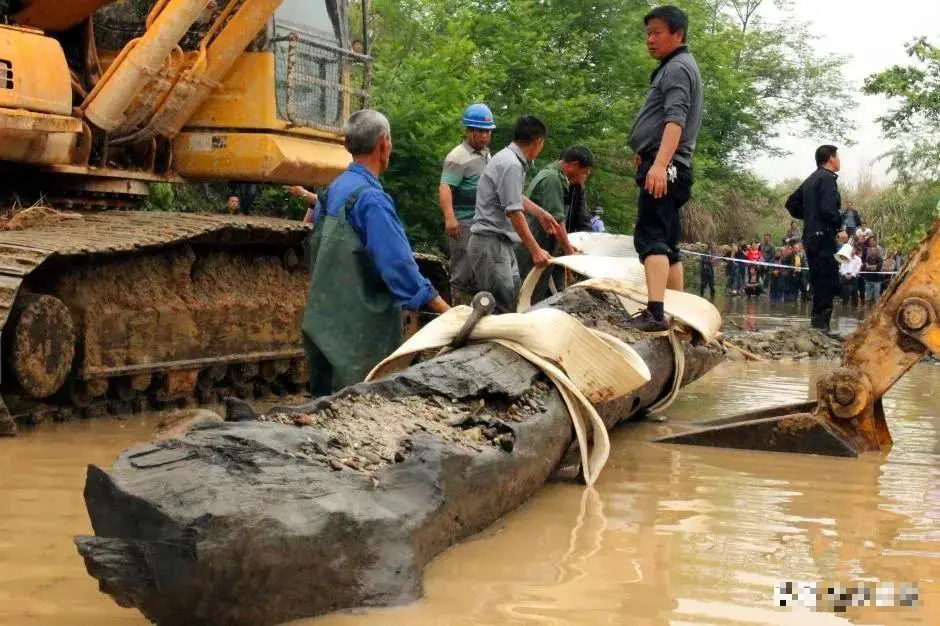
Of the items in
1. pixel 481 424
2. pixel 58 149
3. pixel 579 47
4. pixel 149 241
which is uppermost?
pixel 579 47

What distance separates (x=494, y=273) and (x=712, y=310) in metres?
1.73

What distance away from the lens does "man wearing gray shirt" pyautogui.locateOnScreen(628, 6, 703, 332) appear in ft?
25.2

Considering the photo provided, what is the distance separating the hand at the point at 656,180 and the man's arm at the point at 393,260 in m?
1.99

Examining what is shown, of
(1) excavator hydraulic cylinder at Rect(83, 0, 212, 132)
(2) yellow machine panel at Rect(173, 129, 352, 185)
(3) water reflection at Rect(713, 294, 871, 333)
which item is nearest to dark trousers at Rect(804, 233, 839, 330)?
(3) water reflection at Rect(713, 294, 871, 333)

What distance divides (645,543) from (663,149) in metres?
3.08

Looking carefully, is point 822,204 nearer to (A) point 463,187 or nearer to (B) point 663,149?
(A) point 463,187

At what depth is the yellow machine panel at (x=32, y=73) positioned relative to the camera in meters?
8.41

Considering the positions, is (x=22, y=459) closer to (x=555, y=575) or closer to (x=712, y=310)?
(x=555, y=575)

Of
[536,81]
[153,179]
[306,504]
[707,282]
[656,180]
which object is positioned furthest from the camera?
[707,282]

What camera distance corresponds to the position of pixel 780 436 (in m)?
7.27

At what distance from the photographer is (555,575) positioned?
4.60m

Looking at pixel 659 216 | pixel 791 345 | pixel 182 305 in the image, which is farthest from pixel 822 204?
pixel 182 305

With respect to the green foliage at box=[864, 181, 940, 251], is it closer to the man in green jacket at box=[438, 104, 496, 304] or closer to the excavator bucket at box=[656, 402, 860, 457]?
the man in green jacket at box=[438, 104, 496, 304]

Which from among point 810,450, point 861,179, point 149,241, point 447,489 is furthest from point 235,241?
point 861,179
